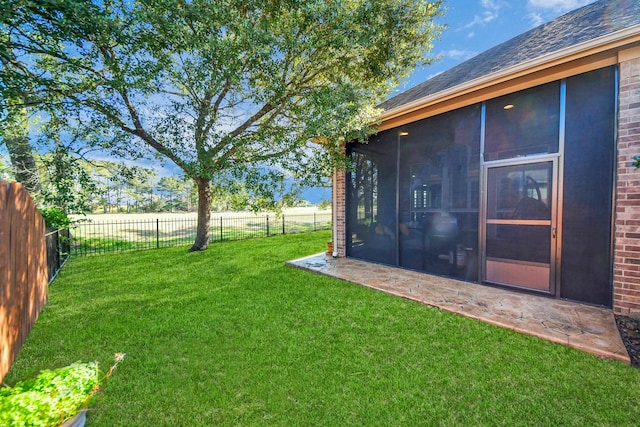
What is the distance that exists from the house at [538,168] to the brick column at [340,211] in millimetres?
1388

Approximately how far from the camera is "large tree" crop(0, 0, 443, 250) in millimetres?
3828

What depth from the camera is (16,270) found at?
8.09 feet

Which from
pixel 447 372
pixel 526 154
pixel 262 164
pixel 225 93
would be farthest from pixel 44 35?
pixel 526 154

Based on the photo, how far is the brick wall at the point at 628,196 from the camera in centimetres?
292

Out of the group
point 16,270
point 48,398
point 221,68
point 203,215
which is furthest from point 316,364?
point 203,215

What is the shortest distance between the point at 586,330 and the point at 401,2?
679cm

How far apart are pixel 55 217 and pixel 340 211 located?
5989 millimetres

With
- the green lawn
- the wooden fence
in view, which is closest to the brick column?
the green lawn

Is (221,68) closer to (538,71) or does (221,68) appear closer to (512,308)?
(538,71)

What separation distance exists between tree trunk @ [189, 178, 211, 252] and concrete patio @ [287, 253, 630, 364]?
505 cm

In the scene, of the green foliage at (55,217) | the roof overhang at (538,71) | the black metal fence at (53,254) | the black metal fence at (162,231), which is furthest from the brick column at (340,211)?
the green foliage at (55,217)

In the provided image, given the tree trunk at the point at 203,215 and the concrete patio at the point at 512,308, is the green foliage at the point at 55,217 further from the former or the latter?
the concrete patio at the point at 512,308

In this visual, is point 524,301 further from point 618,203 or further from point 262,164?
point 262,164

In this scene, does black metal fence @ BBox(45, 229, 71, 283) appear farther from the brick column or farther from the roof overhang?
the roof overhang
